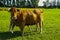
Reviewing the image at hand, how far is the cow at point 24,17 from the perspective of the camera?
16125 millimetres

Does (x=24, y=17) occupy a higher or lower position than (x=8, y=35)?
higher

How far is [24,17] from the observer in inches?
657

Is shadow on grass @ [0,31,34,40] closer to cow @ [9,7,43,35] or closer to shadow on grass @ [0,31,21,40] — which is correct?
shadow on grass @ [0,31,21,40]

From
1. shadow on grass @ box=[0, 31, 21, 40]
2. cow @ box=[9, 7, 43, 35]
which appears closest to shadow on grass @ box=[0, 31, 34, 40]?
shadow on grass @ box=[0, 31, 21, 40]

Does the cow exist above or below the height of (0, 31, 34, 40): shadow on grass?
above

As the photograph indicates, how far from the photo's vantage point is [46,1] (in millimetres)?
78312

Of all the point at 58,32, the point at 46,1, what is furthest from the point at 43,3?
the point at 58,32

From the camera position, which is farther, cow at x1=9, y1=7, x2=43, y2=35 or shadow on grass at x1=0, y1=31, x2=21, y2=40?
shadow on grass at x1=0, y1=31, x2=21, y2=40

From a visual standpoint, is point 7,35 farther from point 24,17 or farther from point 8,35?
point 24,17

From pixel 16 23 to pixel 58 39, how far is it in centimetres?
272

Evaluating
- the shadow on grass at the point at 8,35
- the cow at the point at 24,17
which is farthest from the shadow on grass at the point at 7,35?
the cow at the point at 24,17

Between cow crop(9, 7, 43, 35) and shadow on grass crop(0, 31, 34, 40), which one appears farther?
shadow on grass crop(0, 31, 34, 40)

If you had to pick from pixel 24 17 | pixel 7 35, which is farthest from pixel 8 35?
pixel 24 17

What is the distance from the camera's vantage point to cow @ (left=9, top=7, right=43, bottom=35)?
1612 centimetres
